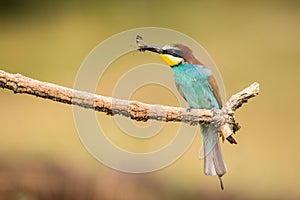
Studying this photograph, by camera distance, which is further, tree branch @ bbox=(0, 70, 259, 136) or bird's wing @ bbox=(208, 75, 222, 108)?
bird's wing @ bbox=(208, 75, 222, 108)

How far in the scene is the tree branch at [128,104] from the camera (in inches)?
22.5

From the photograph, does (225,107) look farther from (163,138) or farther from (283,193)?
(283,193)

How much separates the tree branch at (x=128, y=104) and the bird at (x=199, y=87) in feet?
0.06

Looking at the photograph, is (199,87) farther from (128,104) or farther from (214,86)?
(128,104)

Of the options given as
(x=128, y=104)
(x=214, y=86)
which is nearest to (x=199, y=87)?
(x=214, y=86)

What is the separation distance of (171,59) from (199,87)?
2.8 inches

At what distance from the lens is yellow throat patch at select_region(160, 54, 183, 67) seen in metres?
0.62

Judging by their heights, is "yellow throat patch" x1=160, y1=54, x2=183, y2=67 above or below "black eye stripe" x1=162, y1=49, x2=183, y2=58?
below

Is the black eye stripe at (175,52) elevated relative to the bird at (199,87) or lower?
elevated

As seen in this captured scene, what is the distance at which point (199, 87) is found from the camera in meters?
0.70

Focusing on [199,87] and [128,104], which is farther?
[199,87]

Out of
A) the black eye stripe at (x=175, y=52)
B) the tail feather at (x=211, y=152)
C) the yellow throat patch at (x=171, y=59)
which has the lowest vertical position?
the tail feather at (x=211, y=152)

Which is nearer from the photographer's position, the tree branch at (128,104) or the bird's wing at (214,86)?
the tree branch at (128,104)

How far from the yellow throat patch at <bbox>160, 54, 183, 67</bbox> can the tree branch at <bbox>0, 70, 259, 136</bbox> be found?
59 millimetres
